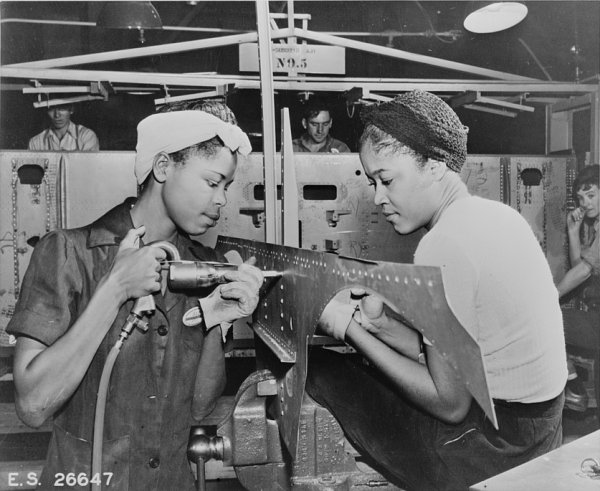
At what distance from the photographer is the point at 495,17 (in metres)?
1.33

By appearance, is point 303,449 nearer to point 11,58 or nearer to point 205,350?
point 205,350

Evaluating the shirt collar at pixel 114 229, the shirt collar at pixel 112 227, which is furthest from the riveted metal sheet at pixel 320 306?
the shirt collar at pixel 112 227

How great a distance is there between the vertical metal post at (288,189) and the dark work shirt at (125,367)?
0.21 metres

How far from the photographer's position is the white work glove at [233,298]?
3.61 ft

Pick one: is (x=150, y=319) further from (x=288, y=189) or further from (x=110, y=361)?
(x=288, y=189)

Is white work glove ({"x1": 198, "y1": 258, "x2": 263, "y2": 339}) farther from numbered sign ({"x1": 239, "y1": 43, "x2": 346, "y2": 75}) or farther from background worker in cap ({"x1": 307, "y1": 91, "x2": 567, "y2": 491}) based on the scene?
numbered sign ({"x1": 239, "y1": 43, "x2": 346, "y2": 75})

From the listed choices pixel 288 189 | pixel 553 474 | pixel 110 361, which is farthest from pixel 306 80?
pixel 553 474

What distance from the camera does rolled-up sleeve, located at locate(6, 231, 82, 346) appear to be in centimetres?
107

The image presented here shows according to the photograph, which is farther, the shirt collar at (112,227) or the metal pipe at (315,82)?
the metal pipe at (315,82)

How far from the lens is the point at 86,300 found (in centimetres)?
112

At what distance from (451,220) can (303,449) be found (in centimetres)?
50

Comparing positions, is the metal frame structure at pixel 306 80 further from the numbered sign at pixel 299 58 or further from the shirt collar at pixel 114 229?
the shirt collar at pixel 114 229

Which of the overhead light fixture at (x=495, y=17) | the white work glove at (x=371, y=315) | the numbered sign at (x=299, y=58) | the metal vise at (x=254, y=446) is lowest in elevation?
the metal vise at (x=254, y=446)

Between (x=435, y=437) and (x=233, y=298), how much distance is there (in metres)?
0.48
